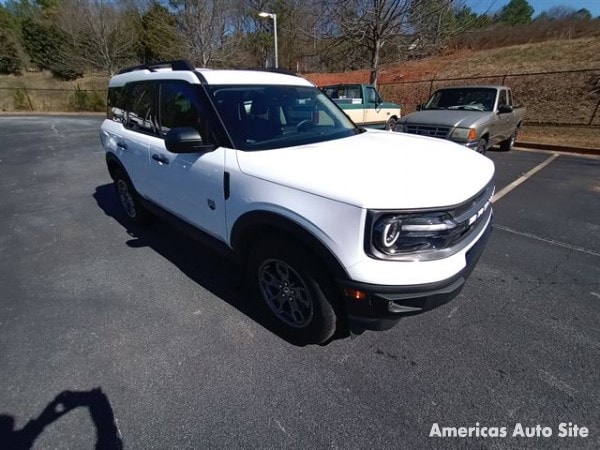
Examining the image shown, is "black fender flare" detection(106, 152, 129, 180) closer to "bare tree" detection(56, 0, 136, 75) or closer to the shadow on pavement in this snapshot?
the shadow on pavement

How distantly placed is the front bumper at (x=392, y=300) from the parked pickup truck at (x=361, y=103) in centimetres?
948

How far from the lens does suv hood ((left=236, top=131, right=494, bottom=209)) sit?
1725 mm

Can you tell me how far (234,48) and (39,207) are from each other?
73.8 feet

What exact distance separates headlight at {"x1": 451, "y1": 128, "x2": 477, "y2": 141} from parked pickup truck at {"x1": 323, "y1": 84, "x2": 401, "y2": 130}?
13.6 feet

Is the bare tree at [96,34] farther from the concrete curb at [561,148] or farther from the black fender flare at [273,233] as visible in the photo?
the black fender flare at [273,233]

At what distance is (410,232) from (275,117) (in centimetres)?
159

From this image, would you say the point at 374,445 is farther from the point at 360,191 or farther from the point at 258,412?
the point at 360,191

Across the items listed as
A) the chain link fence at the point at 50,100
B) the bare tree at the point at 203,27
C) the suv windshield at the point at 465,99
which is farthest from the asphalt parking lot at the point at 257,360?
the chain link fence at the point at 50,100

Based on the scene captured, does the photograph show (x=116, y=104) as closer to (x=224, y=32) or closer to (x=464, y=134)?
(x=464, y=134)

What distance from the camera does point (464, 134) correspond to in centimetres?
641

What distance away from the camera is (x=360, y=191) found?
172 cm

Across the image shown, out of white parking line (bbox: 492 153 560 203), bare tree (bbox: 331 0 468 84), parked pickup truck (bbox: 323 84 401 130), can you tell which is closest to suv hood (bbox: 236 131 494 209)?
white parking line (bbox: 492 153 560 203)

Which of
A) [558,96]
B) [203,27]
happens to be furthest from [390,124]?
[203,27]

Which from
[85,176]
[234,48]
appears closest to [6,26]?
[234,48]
